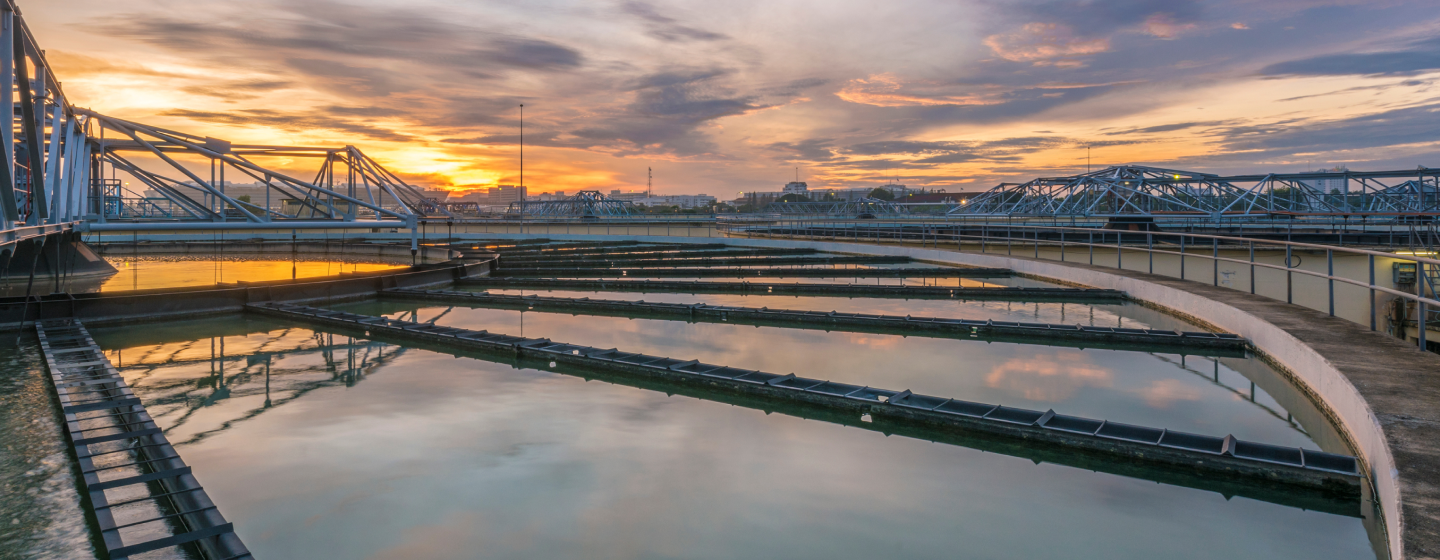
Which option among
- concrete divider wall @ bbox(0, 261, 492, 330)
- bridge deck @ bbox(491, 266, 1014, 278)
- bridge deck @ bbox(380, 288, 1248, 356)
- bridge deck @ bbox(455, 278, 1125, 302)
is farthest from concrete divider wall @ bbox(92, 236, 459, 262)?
bridge deck @ bbox(380, 288, 1248, 356)

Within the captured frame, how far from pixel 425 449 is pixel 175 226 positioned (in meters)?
23.1

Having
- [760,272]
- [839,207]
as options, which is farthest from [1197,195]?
[760,272]

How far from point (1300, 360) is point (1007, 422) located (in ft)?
11.7

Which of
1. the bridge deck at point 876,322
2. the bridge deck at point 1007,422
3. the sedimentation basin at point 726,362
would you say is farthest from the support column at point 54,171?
the bridge deck at point 1007,422

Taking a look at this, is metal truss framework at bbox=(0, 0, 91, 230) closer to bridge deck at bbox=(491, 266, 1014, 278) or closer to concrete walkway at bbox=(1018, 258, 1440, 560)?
bridge deck at bbox=(491, 266, 1014, 278)

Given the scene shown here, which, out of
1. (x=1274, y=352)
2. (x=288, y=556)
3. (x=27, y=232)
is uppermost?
(x=27, y=232)

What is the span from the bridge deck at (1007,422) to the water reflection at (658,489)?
0.26m

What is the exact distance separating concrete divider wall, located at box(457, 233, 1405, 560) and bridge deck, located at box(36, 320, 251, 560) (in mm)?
5984

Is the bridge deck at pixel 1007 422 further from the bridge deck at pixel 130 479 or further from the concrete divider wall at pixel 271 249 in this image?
the concrete divider wall at pixel 271 249

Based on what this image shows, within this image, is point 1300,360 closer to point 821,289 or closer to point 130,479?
point 130,479

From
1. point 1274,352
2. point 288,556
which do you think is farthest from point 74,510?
point 1274,352

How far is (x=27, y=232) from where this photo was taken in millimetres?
9953

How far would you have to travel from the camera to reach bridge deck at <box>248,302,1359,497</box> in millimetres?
→ 5406

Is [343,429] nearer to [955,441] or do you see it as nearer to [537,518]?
[537,518]
